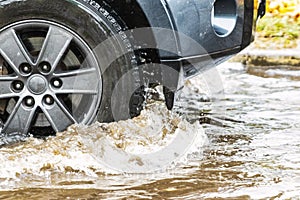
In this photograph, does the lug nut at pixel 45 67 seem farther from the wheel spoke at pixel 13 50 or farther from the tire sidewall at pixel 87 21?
the tire sidewall at pixel 87 21

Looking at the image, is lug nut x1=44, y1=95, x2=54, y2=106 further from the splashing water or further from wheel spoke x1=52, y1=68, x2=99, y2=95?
the splashing water

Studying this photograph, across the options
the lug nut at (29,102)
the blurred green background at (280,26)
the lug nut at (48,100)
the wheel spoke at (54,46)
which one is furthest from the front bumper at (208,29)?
the blurred green background at (280,26)

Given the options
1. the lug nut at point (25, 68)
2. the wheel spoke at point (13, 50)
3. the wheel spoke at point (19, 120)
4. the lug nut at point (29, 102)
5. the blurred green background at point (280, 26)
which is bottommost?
the wheel spoke at point (19, 120)

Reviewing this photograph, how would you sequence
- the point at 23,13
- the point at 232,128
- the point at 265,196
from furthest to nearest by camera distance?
the point at 232,128, the point at 23,13, the point at 265,196

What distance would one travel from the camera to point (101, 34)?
141 inches

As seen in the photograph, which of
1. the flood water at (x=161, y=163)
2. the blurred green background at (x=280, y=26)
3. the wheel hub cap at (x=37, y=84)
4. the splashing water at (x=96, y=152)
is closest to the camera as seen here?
the flood water at (x=161, y=163)

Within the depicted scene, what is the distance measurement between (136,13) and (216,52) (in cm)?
53

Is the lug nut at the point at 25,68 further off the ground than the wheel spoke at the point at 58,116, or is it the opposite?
the lug nut at the point at 25,68

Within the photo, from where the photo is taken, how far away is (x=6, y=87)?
357 centimetres

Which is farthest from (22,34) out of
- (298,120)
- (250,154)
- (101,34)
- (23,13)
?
(298,120)

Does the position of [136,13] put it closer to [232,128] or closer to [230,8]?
[230,8]

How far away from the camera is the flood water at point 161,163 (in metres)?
3.05

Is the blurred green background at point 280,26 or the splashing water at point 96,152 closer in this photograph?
the splashing water at point 96,152

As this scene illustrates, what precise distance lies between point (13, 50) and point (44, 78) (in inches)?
9.4
